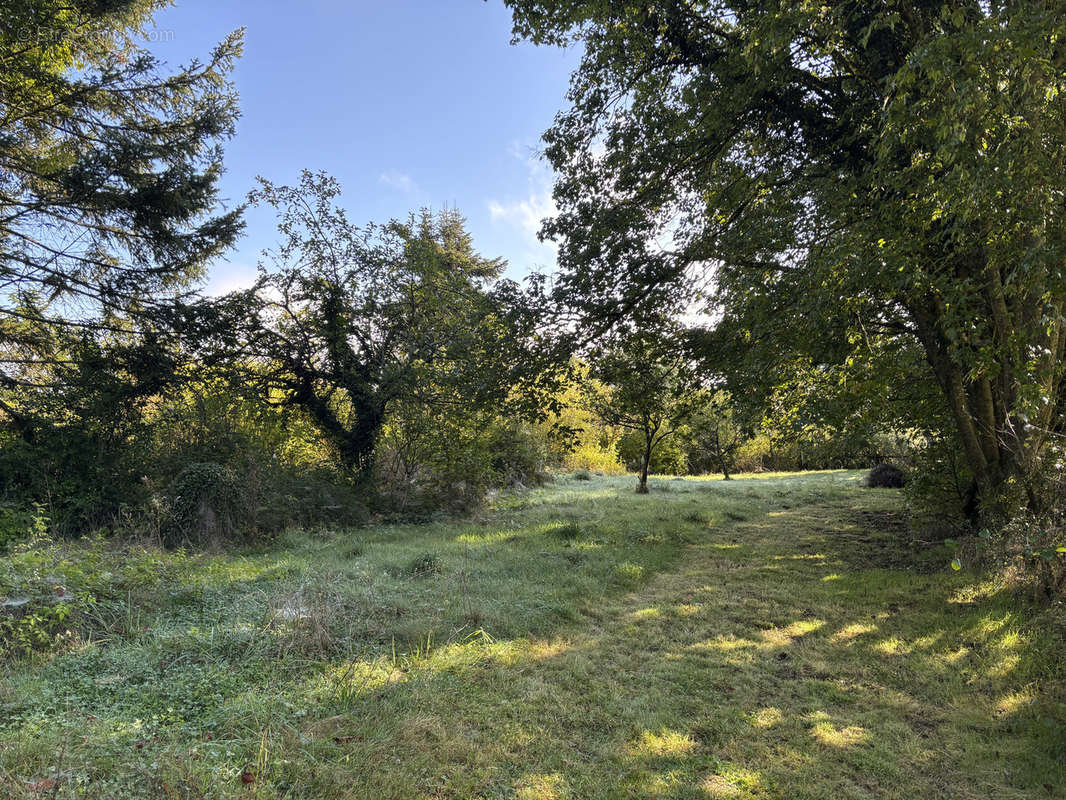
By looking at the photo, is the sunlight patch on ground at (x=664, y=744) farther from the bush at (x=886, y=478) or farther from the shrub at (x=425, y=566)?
the bush at (x=886, y=478)

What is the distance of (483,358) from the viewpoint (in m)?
7.41

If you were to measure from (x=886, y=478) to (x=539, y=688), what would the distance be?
16.9 m

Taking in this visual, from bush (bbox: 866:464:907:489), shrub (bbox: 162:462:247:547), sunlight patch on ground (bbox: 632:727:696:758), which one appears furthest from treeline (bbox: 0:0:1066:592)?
bush (bbox: 866:464:907:489)

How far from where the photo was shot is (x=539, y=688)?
3820 millimetres

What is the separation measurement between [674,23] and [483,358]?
5.18m

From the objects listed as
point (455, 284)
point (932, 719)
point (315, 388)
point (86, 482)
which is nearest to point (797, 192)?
point (932, 719)

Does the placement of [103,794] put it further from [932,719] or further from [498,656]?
[932,719]

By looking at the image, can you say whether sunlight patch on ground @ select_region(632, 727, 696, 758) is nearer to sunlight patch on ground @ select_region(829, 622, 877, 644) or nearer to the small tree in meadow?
sunlight patch on ground @ select_region(829, 622, 877, 644)

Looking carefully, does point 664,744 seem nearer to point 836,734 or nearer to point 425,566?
point 836,734

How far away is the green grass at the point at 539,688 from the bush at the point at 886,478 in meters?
10.4

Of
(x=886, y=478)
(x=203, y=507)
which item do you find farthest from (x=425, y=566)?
(x=886, y=478)

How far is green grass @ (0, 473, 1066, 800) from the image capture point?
104 inches

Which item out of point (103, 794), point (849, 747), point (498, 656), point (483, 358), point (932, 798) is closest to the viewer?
point (103, 794)

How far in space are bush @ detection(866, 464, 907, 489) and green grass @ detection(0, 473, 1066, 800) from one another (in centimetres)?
1043
